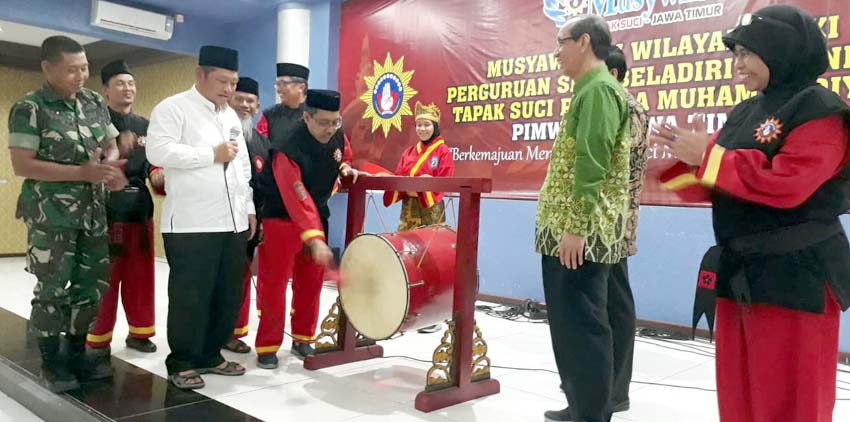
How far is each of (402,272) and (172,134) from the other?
3.50 feet

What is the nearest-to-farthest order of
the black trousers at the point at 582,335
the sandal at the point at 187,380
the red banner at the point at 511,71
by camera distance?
the black trousers at the point at 582,335
the sandal at the point at 187,380
the red banner at the point at 511,71

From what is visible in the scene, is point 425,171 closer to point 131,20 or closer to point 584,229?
point 584,229

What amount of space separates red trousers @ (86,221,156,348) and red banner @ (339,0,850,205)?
2116mm

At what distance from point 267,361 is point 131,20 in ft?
14.6

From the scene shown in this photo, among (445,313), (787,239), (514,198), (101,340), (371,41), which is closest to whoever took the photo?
(787,239)

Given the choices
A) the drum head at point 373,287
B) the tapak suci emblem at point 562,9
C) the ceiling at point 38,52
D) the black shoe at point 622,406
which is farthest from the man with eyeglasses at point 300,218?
the ceiling at point 38,52

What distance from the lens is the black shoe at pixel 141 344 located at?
3320 mm

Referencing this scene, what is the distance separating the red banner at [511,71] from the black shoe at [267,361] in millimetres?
1861

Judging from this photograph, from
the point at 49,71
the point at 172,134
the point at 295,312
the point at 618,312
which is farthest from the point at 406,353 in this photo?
the point at 49,71

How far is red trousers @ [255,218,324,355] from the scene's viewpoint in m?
3.04

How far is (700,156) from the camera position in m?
1.50

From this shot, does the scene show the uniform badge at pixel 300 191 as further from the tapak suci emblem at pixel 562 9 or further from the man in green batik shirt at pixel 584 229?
the tapak suci emblem at pixel 562 9

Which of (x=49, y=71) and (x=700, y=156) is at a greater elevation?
(x=49, y=71)

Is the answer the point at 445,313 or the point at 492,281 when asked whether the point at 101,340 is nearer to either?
the point at 445,313
